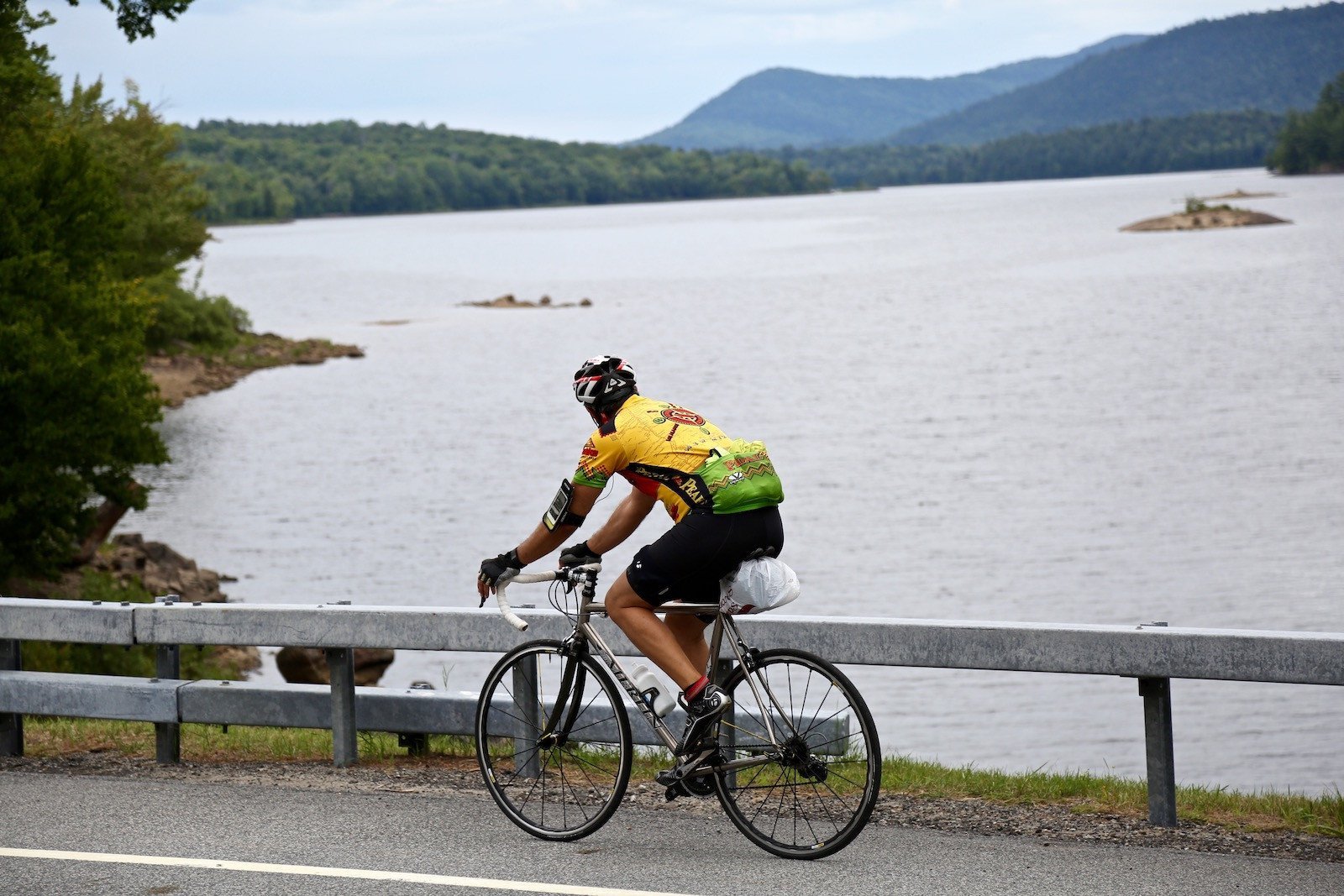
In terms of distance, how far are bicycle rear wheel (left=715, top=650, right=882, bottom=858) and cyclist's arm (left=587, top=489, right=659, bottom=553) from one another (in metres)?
0.70

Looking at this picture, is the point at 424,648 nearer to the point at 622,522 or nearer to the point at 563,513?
the point at 563,513

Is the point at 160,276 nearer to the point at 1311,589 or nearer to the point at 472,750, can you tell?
the point at 1311,589

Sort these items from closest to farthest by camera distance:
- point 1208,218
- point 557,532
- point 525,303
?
point 557,532 < point 525,303 < point 1208,218

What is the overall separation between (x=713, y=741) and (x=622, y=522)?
3.06 feet

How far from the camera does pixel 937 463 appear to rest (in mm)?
40719

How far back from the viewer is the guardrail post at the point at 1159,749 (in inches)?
255

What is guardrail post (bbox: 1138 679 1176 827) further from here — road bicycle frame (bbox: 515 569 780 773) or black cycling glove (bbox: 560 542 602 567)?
black cycling glove (bbox: 560 542 602 567)

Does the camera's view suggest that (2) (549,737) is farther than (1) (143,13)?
No

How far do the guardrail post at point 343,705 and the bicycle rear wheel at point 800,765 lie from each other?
2041 mm

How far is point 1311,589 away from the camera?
Result: 83.2 feet

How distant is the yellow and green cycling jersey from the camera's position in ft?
20.0

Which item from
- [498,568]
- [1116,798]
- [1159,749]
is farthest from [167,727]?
[1159,749]

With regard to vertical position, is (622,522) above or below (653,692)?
above

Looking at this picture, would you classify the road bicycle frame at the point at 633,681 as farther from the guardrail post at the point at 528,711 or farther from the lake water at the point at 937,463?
the lake water at the point at 937,463
